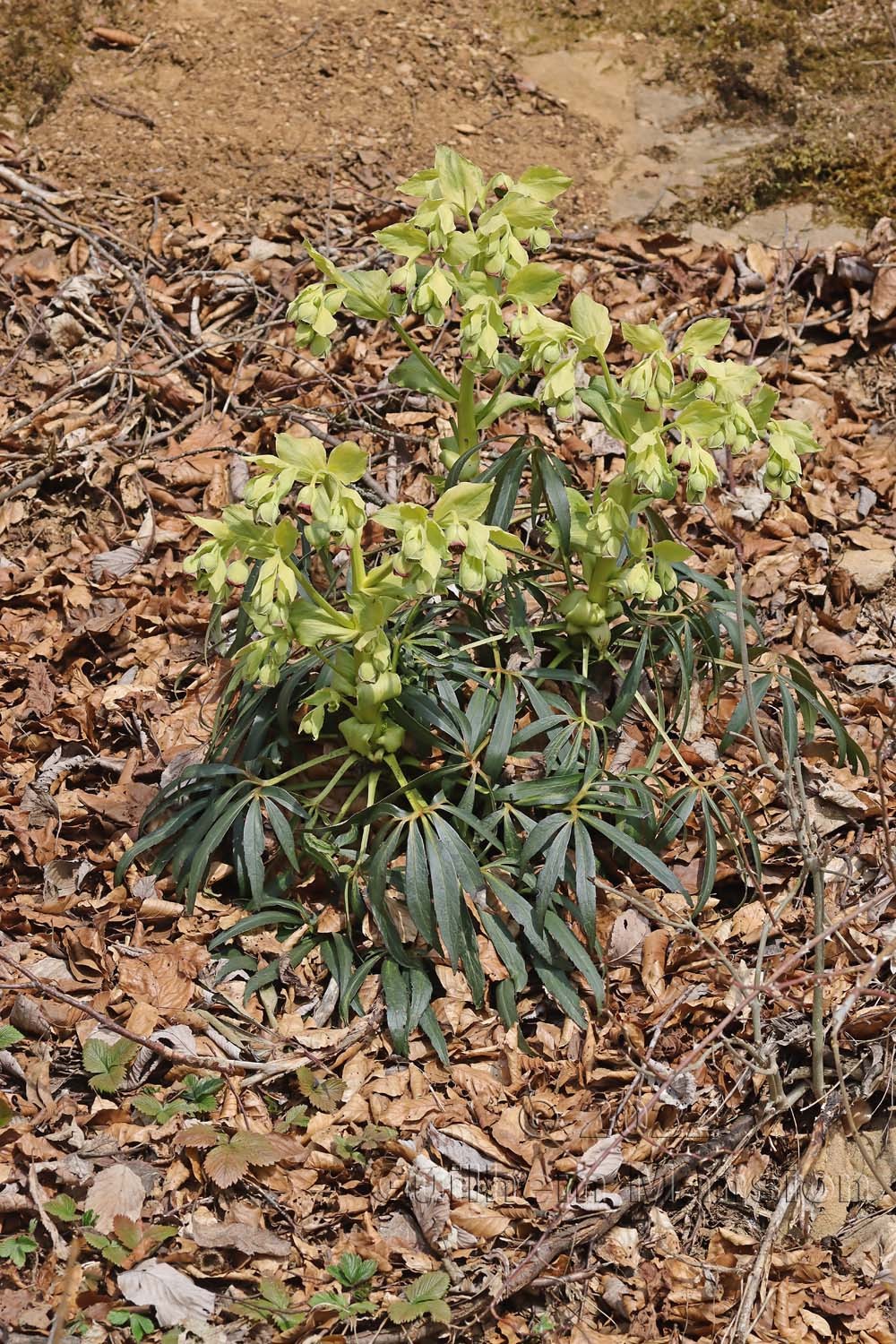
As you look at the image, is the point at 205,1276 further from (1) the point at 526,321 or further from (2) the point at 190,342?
(2) the point at 190,342

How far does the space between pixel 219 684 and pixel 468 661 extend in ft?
2.59

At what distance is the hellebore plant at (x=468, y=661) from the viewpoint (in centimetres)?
217

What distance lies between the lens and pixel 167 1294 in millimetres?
2029

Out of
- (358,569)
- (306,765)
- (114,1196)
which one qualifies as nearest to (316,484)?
(358,569)

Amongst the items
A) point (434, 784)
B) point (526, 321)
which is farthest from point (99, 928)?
point (526, 321)

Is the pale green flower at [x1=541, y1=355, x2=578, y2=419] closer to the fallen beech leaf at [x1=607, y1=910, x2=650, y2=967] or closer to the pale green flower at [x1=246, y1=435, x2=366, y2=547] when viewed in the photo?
the pale green flower at [x1=246, y1=435, x2=366, y2=547]

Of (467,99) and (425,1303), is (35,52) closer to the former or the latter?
(467,99)

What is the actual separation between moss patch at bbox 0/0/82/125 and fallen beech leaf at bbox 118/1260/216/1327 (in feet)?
12.5

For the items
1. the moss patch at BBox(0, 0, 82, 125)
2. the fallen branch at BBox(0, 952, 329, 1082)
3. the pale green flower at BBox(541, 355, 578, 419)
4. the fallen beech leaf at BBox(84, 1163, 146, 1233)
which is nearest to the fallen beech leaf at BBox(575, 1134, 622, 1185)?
the fallen branch at BBox(0, 952, 329, 1082)

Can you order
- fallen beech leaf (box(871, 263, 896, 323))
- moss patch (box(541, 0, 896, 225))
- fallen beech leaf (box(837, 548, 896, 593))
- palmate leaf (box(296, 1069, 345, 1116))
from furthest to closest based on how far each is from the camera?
moss patch (box(541, 0, 896, 225)) < fallen beech leaf (box(871, 263, 896, 323)) < fallen beech leaf (box(837, 548, 896, 593)) < palmate leaf (box(296, 1069, 345, 1116))

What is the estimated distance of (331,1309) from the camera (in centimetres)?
205

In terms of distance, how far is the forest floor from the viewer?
2180 millimetres

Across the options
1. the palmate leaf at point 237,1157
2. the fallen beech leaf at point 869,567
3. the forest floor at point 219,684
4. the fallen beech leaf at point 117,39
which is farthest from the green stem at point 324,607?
the fallen beech leaf at point 117,39

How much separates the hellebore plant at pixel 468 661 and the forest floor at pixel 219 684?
158 millimetres
